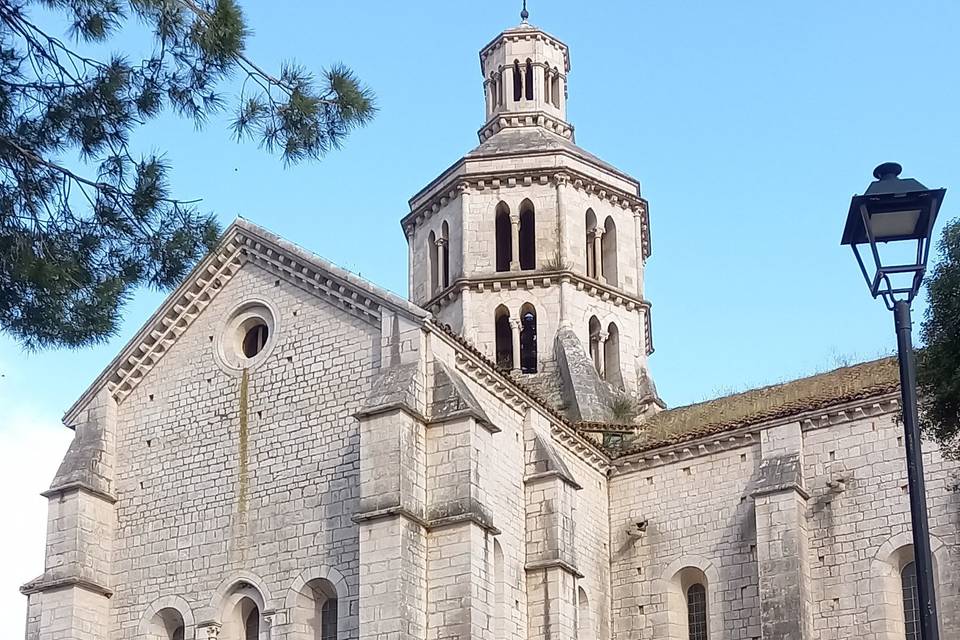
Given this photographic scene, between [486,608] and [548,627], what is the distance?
2469 millimetres

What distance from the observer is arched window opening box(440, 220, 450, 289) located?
39656mm

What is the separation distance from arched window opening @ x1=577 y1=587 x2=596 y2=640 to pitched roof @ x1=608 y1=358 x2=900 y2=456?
140 inches

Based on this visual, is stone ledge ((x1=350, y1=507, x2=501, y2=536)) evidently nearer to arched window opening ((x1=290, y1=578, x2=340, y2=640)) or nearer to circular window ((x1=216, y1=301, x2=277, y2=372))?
arched window opening ((x1=290, y1=578, x2=340, y2=640))

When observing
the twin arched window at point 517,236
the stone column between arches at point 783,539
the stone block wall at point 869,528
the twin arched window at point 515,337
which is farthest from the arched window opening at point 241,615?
the twin arched window at point 517,236

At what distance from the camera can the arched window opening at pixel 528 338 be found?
3812cm

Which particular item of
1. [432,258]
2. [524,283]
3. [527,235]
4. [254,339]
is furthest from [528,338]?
[254,339]

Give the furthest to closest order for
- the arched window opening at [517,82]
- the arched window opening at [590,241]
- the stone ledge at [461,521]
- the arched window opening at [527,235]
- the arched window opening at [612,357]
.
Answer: the arched window opening at [517,82]
the arched window opening at [590,241]
the arched window opening at [527,235]
the arched window opening at [612,357]
the stone ledge at [461,521]

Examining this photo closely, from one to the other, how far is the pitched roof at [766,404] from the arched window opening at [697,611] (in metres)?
3.06

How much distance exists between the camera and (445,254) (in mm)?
39906

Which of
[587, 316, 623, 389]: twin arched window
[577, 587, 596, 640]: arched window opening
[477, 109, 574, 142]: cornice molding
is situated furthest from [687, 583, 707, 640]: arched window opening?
[477, 109, 574, 142]: cornice molding

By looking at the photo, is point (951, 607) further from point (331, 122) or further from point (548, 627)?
point (331, 122)

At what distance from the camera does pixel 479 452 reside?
28156 mm

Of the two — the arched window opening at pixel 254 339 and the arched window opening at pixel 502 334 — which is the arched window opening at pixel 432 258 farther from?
the arched window opening at pixel 254 339

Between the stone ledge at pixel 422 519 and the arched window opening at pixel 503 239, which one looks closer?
the stone ledge at pixel 422 519
